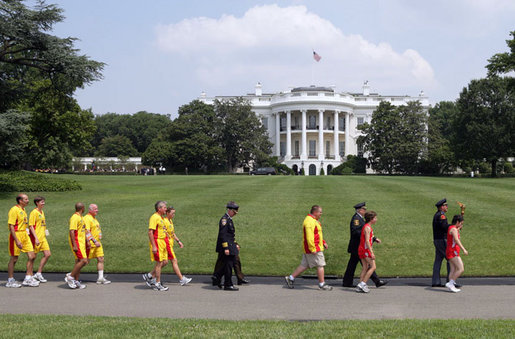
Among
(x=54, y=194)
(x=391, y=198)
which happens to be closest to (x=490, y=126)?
(x=391, y=198)

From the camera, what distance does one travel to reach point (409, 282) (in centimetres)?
1095

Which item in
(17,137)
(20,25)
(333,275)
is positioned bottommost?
(333,275)

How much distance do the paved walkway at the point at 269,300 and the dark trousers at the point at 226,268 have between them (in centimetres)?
25

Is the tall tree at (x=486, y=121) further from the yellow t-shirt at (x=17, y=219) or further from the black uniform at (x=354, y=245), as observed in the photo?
the yellow t-shirt at (x=17, y=219)

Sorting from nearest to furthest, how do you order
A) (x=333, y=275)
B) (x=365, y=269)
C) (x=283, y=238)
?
(x=365, y=269) < (x=333, y=275) < (x=283, y=238)

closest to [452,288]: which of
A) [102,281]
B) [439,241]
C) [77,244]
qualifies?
[439,241]

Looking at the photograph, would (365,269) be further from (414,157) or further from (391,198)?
(414,157)

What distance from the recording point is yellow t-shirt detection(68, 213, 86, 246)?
10165 millimetres

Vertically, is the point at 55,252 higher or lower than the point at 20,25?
lower

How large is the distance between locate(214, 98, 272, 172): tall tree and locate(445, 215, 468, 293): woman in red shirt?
62.9m

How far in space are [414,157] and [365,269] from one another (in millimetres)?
59656

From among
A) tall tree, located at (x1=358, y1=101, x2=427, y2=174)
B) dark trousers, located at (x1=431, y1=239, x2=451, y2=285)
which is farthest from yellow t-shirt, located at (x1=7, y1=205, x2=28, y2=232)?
tall tree, located at (x1=358, y1=101, x2=427, y2=174)

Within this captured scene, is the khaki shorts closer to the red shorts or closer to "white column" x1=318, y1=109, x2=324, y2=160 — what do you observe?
the red shorts

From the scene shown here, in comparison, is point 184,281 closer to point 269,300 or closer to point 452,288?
point 269,300
